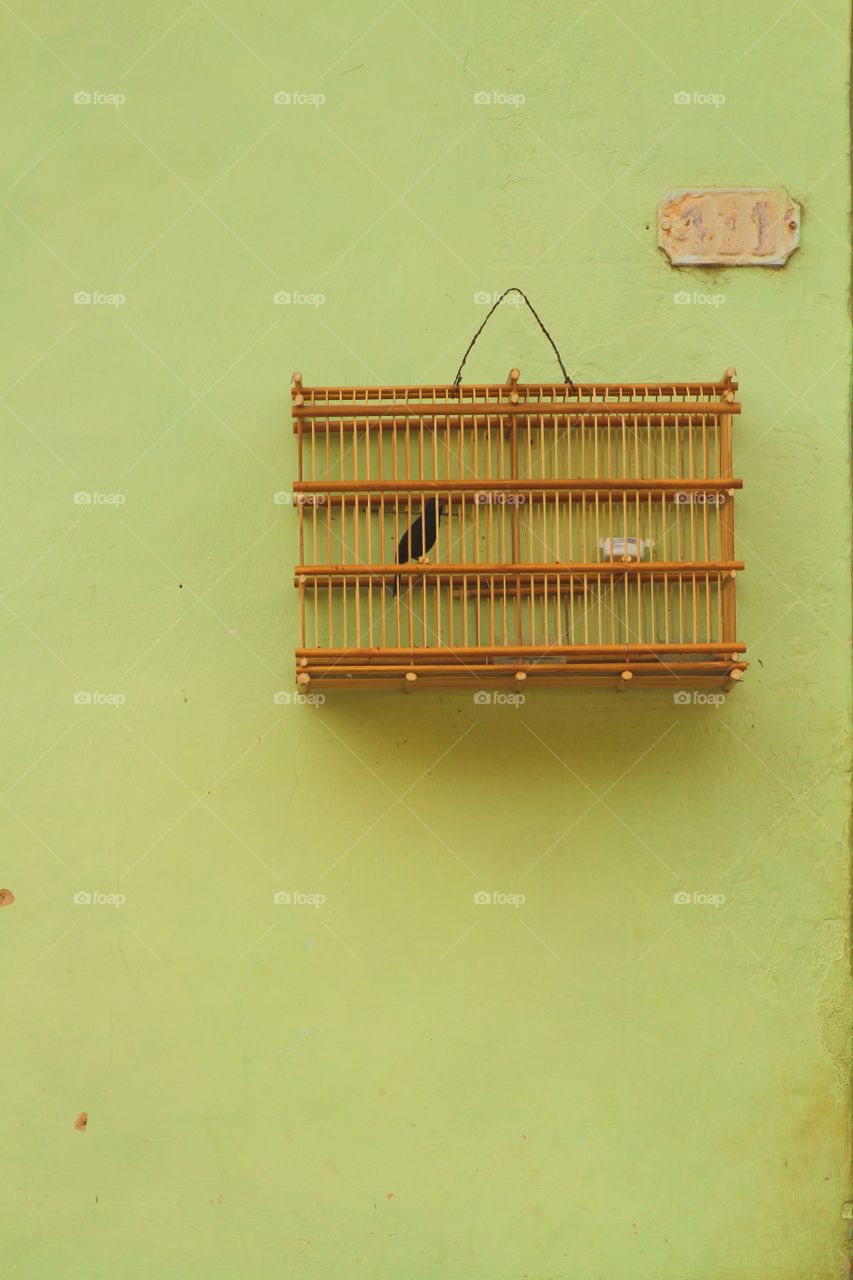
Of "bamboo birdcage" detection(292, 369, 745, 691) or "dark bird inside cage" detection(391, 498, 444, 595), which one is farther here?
"dark bird inside cage" detection(391, 498, 444, 595)

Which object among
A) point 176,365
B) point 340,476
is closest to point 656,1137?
point 340,476

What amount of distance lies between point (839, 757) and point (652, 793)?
0.46m

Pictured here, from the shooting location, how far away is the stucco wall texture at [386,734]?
2.25m

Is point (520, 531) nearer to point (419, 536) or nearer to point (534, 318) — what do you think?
point (419, 536)

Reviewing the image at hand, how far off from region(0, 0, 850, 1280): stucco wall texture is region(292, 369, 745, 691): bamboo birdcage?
5.1 inches

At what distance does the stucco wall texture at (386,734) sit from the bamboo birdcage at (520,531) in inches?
5.1

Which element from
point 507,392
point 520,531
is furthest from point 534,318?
point 520,531

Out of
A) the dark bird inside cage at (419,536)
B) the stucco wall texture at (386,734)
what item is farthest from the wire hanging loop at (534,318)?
the dark bird inside cage at (419,536)

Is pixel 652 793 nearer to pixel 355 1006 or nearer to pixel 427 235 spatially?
pixel 355 1006

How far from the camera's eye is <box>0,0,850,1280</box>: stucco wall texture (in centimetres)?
225

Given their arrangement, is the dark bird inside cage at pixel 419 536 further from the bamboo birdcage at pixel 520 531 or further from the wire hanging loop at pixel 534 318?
the wire hanging loop at pixel 534 318

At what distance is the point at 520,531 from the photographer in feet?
Result: 7.60

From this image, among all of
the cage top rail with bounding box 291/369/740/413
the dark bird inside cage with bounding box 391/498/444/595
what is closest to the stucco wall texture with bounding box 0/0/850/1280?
the cage top rail with bounding box 291/369/740/413

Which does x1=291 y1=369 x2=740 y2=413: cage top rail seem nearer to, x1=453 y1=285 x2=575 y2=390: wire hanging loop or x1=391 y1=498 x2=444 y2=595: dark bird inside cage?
x1=453 y1=285 x2=575 y2=390: wire hanging loop
